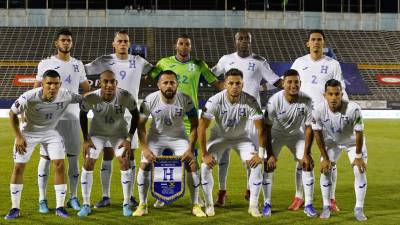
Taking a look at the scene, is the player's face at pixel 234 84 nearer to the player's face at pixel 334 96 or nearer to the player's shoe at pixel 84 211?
the player's face at pixel 334 96

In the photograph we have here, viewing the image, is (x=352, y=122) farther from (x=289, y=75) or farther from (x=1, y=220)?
(x=1, y=220)

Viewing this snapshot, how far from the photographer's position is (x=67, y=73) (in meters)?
8.66

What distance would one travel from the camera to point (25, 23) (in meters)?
46.4

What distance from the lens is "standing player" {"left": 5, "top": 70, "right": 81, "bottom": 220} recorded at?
7.82 meters

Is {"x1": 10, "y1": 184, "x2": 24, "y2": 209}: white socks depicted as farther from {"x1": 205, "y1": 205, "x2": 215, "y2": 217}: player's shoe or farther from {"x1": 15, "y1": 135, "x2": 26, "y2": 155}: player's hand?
{"x1": 205, "y1": 205, "x2": 215, "y2": 217}: player's shoe

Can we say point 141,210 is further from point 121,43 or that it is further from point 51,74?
point 121,43

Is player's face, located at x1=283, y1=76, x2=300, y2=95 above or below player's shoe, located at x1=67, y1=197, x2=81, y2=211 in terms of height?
above

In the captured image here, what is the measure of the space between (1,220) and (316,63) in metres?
4.63

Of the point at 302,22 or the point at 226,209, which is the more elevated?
the point at 302,22

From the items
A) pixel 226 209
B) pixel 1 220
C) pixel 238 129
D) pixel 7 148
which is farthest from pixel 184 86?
pixel 7 148

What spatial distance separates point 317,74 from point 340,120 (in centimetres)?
105

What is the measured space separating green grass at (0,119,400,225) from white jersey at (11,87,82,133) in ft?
3.71

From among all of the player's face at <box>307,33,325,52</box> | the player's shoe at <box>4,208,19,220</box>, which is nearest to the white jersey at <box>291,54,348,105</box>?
the player's face at <box>307,33,325,52</box>

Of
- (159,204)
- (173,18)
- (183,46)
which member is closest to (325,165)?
(159,204)
